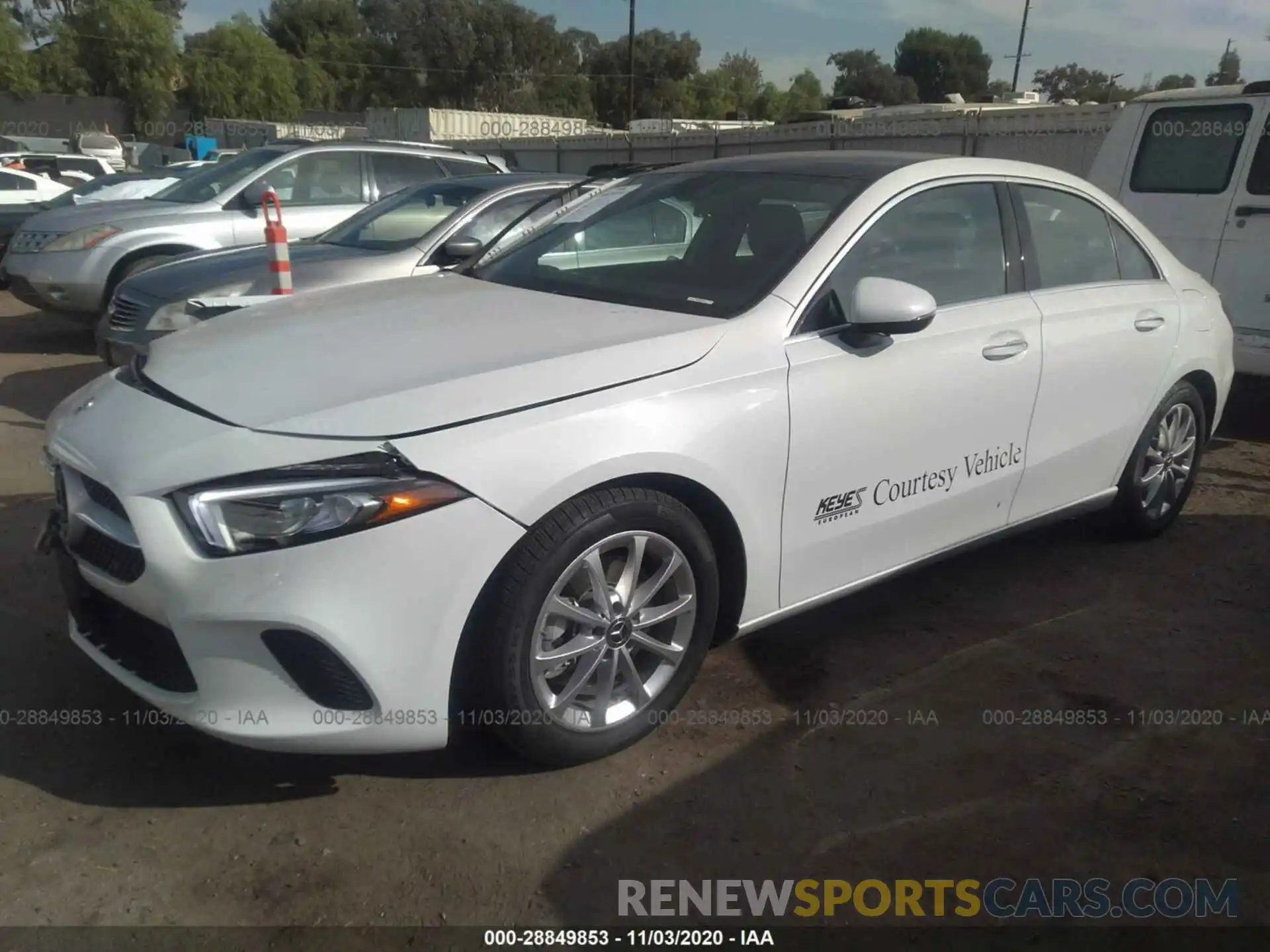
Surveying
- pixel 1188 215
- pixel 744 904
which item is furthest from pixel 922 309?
pixel 1188 215

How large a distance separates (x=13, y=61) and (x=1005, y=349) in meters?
56.7

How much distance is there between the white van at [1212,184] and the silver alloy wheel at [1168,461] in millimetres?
2087

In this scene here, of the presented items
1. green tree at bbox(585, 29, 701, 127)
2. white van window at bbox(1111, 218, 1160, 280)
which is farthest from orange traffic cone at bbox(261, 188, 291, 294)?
green tree at bbox(585, 29, 701, 127)

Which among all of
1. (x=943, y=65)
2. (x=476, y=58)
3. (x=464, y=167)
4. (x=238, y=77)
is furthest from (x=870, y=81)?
(x=464, y=167)

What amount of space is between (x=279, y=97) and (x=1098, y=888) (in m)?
66.0

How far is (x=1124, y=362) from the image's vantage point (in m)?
3.96

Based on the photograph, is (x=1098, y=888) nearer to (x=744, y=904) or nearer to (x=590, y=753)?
(x=744, y=904)

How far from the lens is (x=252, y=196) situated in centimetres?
812

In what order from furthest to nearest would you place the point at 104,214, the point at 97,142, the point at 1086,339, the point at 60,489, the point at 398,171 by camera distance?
the point at 97,142
the point at 398,171
the point at 104,214
the point at 1086,339
the point at 60,489

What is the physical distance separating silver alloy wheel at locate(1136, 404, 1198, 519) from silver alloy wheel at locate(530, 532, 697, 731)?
252cm

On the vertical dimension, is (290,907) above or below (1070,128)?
below

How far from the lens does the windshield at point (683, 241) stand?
3.14 meters

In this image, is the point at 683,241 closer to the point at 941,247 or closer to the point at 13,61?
the point at 941,247

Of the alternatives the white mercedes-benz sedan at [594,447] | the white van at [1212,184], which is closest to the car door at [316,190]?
the white mercedes-benz sedan at [594,447]
